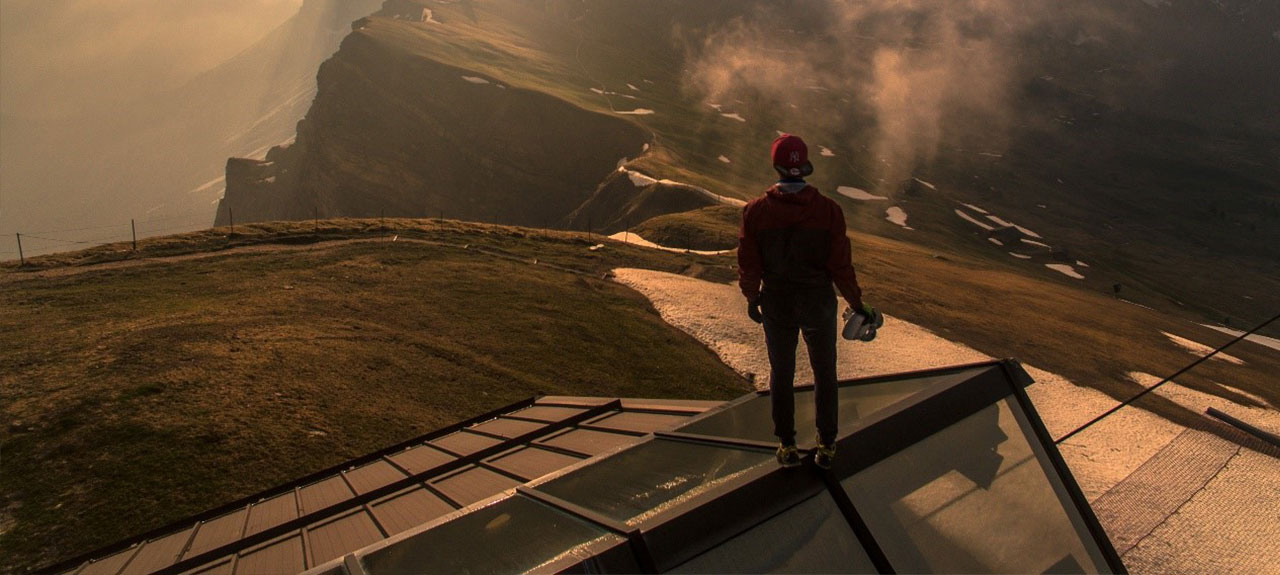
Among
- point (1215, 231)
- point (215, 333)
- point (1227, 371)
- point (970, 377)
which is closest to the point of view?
point (970, 377)

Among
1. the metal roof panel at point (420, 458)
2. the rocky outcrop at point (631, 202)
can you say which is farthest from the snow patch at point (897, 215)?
the metal roof panel at point (420, 458)

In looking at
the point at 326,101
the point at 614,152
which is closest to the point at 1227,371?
the point at 614,152

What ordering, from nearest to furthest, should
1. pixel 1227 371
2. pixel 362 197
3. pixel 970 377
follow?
pixel 970 377, pixel 1227 371, pixel 362 197

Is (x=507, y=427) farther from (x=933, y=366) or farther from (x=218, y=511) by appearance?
(x=933, y=366)

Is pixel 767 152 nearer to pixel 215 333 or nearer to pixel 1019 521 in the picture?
pixel 215 333

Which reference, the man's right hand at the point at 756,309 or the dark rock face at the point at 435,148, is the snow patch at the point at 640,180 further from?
the man's right hand at the point at 756,309

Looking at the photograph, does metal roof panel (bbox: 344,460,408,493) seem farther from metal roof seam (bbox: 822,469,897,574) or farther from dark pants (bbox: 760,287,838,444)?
metal roof seam (bbox: 822,469,897,574)
